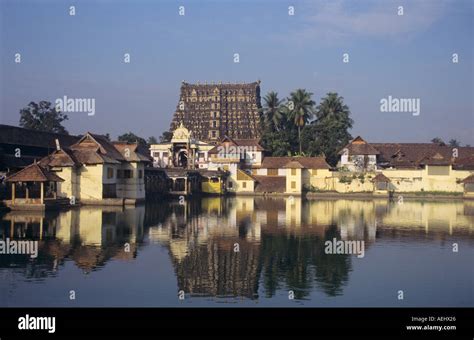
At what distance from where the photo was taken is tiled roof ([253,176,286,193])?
59.2 meters

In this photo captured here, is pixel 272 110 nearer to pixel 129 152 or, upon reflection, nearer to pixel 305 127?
pixel 305 127

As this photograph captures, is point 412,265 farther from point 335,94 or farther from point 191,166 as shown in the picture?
point 335,94

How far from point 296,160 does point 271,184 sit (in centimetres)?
367

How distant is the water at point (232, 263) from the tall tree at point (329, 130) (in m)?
34.4

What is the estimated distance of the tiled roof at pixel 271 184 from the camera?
59.2 metres

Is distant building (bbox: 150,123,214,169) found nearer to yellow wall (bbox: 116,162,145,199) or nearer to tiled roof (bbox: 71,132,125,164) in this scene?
yellow wall (bbox: 116,162,145,199)

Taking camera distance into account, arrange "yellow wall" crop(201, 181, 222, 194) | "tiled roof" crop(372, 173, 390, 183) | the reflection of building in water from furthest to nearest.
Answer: "yellow wall" crop(201, 181, 222, 194) → "tiled roof" crop(372, 173, 390, 183) → the reflection of building in water

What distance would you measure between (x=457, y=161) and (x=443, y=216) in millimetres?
24238

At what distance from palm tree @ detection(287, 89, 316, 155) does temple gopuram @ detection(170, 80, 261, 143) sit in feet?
48.3

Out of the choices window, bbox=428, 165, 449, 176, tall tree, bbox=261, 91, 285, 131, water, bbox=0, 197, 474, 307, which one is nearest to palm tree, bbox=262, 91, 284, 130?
tall tree, bbox=261, 91, 285, 131

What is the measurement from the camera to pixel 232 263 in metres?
19.4

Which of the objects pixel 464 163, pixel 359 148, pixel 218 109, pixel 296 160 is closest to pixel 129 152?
pixel 296 160
